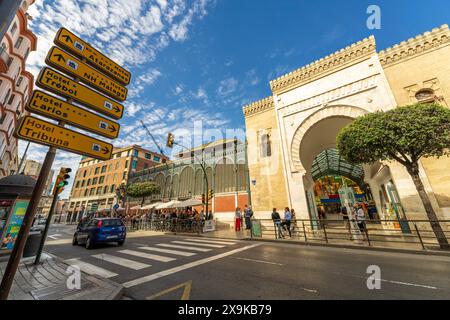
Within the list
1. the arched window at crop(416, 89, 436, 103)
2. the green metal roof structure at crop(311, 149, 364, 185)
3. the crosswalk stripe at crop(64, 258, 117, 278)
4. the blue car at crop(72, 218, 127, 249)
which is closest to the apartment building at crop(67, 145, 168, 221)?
the blue car at crop(72, 218, 127, 249)

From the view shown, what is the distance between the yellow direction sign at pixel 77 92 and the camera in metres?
3.44

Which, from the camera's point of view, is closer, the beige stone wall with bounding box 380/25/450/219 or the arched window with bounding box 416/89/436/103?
the beige stone wall with bounding box 380/25/450/219

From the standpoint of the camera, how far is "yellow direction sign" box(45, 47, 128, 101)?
3.58 m

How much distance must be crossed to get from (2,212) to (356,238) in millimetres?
16622

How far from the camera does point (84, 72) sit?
3979 millimetres

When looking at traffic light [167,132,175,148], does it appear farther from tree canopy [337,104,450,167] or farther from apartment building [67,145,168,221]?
apartment building [67,145,168,221]

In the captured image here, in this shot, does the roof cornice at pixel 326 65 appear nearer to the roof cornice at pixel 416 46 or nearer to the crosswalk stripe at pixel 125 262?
the roof cornice at pixel 416 46

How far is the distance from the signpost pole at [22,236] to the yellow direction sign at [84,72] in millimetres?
1673

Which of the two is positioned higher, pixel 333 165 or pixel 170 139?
pixel 333 165

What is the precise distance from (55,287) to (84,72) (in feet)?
16.7

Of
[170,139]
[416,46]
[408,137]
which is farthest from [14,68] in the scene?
[416,46]

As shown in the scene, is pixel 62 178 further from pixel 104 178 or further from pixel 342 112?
pixel 104 178

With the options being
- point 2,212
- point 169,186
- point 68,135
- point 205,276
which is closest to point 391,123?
point 205,276

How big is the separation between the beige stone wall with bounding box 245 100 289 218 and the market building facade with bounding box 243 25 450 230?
83 millimetres
